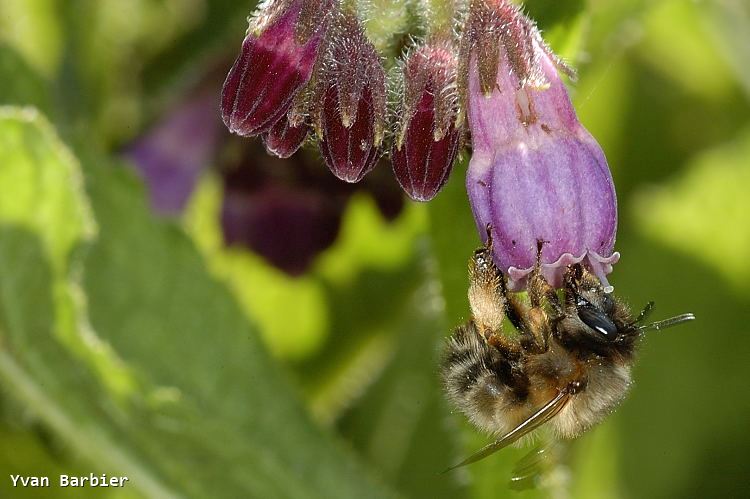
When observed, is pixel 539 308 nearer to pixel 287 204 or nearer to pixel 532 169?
pixel 532 169

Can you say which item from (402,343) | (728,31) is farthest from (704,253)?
(402,343)

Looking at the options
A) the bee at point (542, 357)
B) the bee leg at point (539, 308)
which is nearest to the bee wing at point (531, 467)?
the bee at point (542, 357)

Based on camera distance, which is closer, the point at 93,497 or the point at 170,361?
the point at 170,361

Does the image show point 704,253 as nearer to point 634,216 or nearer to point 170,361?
point 634,216

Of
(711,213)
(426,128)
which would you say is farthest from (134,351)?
(711,213)

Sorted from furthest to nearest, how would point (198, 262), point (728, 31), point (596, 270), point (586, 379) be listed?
point (728, 31) < point (198, 262) < point (586, 379) < point (596, 270)

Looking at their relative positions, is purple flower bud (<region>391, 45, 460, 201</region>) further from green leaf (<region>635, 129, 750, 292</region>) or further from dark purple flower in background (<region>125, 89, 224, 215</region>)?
green leaf (<region>635, 129, 750, 292</region>)

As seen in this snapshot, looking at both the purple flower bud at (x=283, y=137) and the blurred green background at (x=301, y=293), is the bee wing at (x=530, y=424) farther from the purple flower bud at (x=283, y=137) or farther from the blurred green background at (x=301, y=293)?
the purple flower bud at (x=283, y=137)
